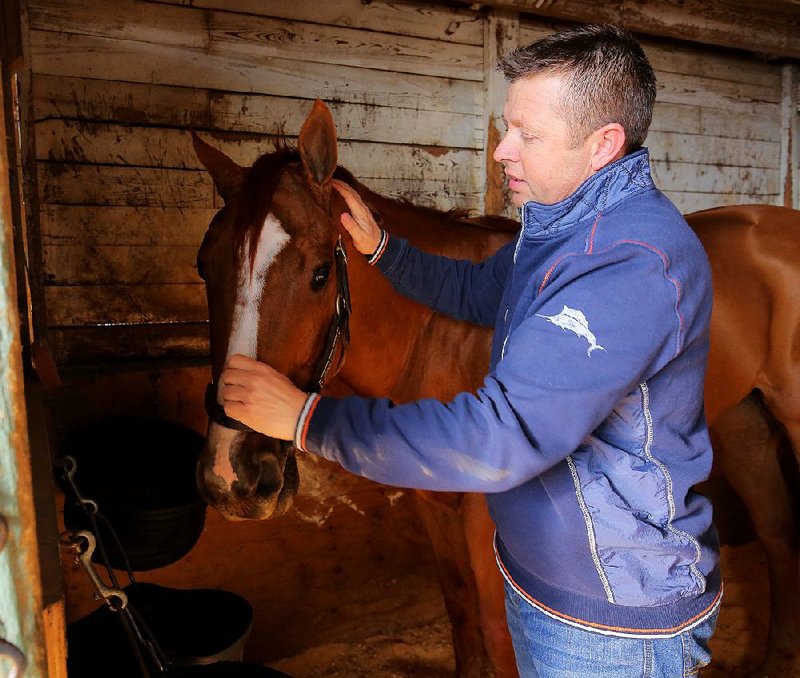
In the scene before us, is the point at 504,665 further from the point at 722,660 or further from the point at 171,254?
the point at 171,254

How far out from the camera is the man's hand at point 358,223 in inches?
73.4

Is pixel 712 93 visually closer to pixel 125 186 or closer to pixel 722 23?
pixel 722 23

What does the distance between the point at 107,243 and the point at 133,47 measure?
0.79 meters

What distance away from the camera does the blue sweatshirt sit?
0.97 metres

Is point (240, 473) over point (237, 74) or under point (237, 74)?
under

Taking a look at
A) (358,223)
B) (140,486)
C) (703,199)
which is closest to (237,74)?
(358,223)

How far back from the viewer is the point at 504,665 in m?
2.14

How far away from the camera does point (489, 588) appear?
2158 mm

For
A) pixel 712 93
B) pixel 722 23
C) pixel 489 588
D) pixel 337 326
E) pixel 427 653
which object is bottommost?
pixel 427 653

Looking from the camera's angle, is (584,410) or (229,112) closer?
(584,410)

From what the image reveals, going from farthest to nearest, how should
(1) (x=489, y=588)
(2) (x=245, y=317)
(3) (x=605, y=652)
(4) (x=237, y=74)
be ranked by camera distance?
(4) (x=237, y=74) → (1) (x=489, y=588) → (2) (x=245, y=317) → (3) (x=605, y=652)

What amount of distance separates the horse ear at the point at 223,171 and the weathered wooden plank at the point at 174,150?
0.81 metres

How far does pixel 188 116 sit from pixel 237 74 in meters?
0.29

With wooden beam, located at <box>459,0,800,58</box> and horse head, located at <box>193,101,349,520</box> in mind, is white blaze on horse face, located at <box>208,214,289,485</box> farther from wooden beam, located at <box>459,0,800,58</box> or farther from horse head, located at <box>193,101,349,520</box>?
wooden beam, located at <box>459,0,800,58</box>
